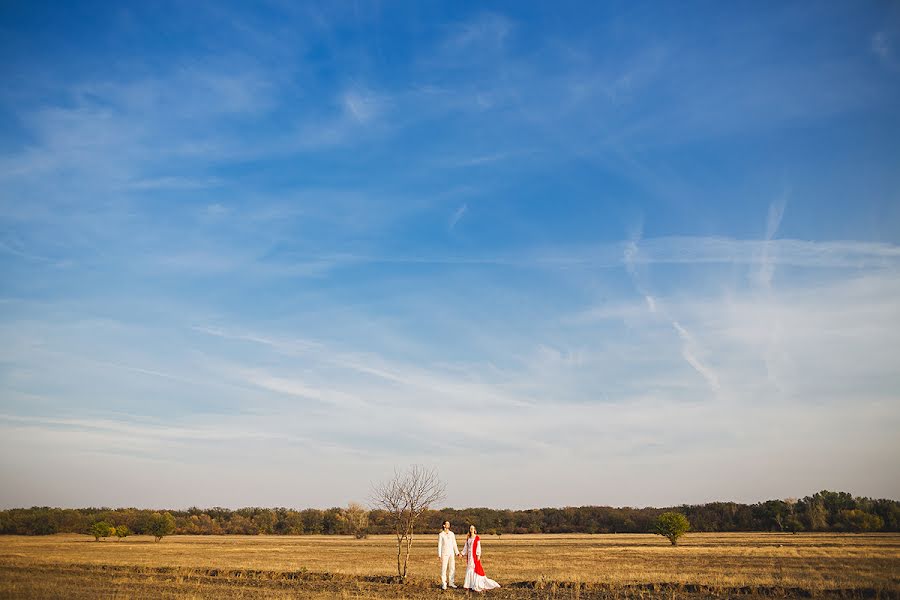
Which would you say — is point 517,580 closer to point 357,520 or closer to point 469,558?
point 469,558

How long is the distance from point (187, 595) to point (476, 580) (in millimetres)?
9002

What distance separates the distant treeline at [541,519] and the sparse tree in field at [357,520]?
3.58ft

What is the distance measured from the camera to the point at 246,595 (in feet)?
65.3

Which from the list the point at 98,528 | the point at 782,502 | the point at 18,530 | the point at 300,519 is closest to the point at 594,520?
the point at 782,502

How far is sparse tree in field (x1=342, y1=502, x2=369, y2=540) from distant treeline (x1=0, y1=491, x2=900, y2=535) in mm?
1090

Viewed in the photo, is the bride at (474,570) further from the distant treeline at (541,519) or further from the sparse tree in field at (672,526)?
A: the distant treeline at (541,519)

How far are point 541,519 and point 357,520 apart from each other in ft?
113

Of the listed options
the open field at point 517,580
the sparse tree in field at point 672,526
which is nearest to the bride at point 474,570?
the open field at point 517,580

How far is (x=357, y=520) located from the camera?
343 feet

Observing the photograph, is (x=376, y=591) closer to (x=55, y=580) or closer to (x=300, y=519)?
(x=55, y=580)

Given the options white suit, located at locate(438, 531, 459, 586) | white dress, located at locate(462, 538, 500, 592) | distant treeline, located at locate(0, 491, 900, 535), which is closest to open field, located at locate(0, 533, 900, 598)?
white dress, located at locate(462, 538, 500, 592)

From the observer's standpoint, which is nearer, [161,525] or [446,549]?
[446,549]

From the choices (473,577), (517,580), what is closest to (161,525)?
(517,580)

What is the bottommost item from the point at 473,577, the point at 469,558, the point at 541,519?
the point at 541,519
